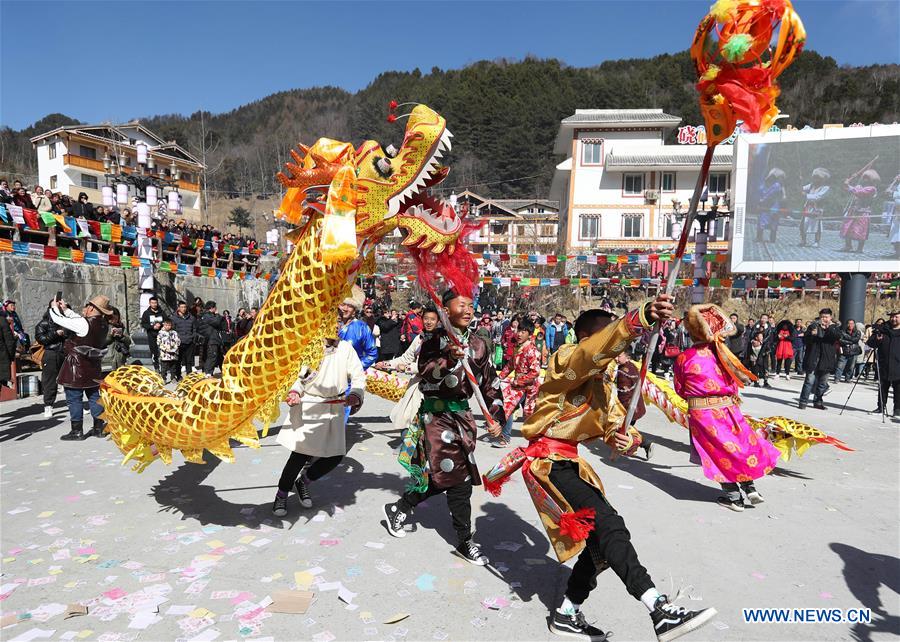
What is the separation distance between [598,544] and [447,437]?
4.47 ft

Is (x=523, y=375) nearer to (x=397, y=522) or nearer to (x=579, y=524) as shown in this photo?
(x=397, y=522)

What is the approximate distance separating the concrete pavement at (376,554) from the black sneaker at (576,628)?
0.07m

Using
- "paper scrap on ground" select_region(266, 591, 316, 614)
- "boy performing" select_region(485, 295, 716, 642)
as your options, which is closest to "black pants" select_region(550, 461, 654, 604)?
"boy performing" select_region(485, 295, 716, 642)

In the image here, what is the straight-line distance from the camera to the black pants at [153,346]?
10.3 meters

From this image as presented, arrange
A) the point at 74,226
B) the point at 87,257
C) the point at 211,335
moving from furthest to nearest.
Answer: the point at 74,226 → the point at 87,257 → the point at 211,335

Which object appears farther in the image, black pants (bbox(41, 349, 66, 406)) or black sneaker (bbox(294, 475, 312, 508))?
black pants (bbox(41, 349, 66, 406))

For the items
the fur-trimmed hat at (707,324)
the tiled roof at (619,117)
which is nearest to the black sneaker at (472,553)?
the fur-trimmed hat at (707,324)

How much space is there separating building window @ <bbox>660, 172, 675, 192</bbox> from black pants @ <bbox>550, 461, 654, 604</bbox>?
3181 centimetres

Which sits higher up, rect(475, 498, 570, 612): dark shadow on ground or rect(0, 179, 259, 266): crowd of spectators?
rect(0, 179, 259, 266): crowd of spectators

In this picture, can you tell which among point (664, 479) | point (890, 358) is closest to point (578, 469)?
point (664, 479)

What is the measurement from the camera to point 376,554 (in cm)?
354

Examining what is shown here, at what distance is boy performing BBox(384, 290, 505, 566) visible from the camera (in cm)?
352

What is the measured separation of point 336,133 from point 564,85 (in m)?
26.7

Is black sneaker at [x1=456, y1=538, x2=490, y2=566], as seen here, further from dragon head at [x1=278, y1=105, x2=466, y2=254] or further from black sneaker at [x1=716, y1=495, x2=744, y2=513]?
black sneaker at [x1=716, y1=495, x2=744, y2=513]
